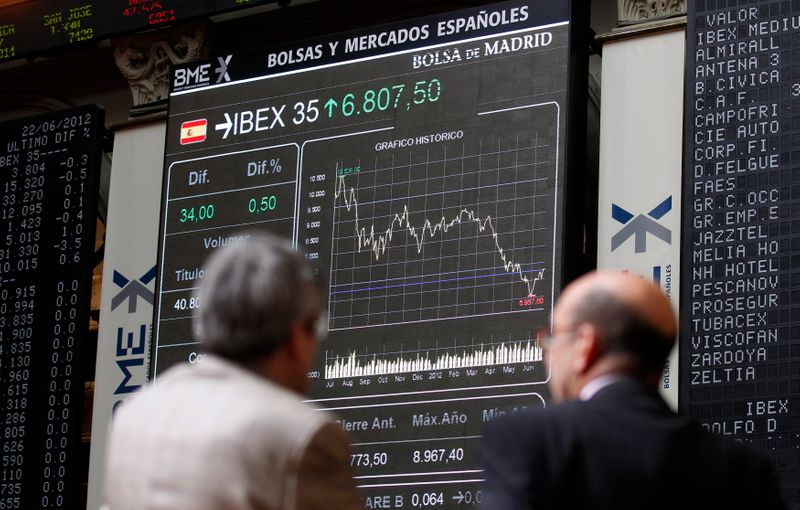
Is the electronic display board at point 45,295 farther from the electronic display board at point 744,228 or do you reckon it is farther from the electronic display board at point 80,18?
the electronic display board at point 744,228

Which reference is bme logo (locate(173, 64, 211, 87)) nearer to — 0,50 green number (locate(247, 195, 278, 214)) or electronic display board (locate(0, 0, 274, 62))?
electronic display board (locate(0, 0, 274, 62))

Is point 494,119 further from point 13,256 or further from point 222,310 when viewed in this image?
point 222,310

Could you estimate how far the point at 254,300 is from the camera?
253 cm

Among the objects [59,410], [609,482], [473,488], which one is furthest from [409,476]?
[609,482]

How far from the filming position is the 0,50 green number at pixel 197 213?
8953mm

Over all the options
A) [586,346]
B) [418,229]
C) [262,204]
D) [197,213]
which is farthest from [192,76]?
[586,346]

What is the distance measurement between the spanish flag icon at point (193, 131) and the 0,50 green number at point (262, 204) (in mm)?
603

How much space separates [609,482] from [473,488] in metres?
4.99

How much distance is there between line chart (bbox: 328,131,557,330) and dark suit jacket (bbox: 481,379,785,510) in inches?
191

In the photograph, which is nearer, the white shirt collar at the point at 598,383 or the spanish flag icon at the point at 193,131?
the white shirt collar at the point at 598,383

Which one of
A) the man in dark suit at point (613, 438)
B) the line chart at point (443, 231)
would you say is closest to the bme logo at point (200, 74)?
A: the line chart at point (443, 231)

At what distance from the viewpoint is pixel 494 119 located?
322 inches

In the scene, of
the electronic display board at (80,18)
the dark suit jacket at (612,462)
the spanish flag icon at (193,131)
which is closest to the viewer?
the dark suit jacket at (612,462)

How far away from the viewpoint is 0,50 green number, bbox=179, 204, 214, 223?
8953mm
